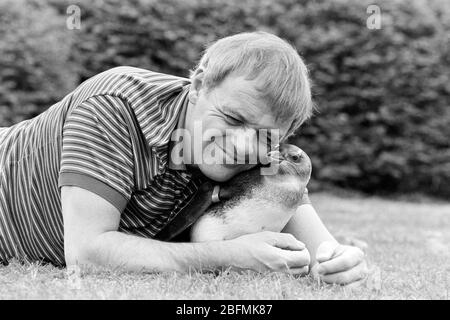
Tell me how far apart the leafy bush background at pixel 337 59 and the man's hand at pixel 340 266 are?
18.1 feet

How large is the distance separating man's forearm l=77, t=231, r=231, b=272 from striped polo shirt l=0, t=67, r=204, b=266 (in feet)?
0.51

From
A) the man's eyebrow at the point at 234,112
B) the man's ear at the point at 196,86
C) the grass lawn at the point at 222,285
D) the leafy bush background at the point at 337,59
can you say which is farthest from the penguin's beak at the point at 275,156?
the leafy bush background at the point at 337,59

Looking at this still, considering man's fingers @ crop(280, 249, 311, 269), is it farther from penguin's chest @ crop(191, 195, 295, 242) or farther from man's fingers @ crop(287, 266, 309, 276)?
penguin's chest @ crop(191, 195, 295, 242)

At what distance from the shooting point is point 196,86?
9.79 feet

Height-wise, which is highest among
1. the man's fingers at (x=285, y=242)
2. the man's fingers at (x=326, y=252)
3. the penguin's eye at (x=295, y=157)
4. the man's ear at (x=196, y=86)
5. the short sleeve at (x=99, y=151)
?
the man's ear at (x=196, y=86)

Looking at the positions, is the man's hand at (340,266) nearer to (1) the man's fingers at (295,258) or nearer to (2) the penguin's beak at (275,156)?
(1) the man's fingers at (295,258)

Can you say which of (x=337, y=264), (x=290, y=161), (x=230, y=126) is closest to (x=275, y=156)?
(x=290, y=161)

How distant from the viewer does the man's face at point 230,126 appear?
2.79 meters

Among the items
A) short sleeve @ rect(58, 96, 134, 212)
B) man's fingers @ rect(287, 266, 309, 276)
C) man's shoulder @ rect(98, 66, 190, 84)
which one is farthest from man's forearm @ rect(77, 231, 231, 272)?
man's shoulder @ rect(98, 66, 190, 84)

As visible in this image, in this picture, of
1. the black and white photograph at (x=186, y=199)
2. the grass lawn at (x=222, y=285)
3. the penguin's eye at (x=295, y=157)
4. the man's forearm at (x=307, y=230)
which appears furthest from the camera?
the man's forearm at (x=307, y=230)

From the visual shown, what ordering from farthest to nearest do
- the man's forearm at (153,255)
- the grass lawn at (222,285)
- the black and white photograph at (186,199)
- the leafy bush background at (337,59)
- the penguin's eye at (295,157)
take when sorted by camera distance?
the leafy bush background at (337,59), the penguin's eye at (295,157), the man's forearm at (153,255), the black and white photograph at (186,199), the grass lawn at (222,285)

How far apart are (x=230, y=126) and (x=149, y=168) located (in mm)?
401

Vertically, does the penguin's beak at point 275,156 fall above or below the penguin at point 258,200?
above
